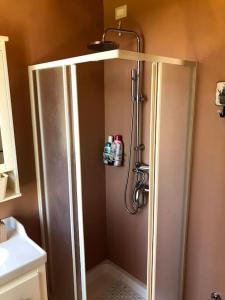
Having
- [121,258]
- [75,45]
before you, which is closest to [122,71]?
[75,45]

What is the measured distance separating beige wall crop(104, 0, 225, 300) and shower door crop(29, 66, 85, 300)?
77cm

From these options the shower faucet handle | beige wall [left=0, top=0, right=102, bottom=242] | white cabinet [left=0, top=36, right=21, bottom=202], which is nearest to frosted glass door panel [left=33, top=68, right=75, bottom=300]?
beige wall [left=0, top=0, right=102, bottom=242]

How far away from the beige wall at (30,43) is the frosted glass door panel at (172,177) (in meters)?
0.87

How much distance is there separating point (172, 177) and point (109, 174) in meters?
0.74

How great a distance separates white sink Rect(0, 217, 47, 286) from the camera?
1.47 meters

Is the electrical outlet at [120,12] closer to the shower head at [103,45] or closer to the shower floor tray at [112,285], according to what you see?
the shower head at [103,45]

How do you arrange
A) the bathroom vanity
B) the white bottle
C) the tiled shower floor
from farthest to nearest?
1. the tiled shower floor
2. the white bottle
3. the bathroom vanity

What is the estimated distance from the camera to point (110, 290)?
243cm

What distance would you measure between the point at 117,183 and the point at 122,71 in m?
0.93

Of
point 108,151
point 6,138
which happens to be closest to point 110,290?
point 108,151

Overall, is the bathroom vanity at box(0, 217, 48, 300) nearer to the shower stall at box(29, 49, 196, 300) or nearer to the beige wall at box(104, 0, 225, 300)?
the shower stall at box(29, 49, 196, 300)

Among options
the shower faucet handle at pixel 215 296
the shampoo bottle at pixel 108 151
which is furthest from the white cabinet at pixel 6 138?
the shower faucet handle at pixel 215 296

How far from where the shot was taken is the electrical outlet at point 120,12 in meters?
2.01

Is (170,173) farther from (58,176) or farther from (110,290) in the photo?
(110,290)
